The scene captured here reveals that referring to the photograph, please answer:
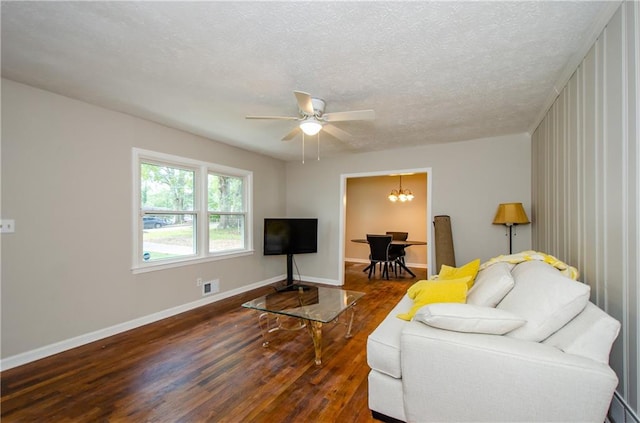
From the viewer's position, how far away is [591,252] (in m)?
1.90

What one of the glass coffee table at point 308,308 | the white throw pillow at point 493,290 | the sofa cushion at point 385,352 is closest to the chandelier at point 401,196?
the glass coffee table at point 308,308

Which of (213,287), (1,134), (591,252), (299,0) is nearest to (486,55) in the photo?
(299,0)

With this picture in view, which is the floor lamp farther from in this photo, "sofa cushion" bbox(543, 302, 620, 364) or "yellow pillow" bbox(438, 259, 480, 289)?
"sofa cushion" bbox(543, 302, 620, 364)

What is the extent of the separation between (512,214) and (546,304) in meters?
2.47

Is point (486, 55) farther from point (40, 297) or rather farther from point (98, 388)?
point (40, 297)

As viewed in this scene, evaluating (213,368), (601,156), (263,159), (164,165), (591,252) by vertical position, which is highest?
(263,159)

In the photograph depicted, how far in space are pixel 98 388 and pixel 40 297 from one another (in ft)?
3.75

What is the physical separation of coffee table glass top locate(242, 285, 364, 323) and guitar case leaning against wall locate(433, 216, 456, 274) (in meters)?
1.75

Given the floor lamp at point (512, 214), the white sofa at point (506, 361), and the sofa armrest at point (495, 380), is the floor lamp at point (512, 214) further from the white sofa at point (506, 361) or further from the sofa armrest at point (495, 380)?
the sofa armrest at point (495, 380)

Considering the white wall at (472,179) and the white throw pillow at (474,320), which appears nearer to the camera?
the white throw pillow at (474,320)

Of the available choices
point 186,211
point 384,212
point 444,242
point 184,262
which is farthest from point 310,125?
point 384,212

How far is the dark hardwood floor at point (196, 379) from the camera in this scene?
1.85 meters

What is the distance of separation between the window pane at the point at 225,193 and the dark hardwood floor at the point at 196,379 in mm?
1879

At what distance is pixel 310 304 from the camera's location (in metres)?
2.98
